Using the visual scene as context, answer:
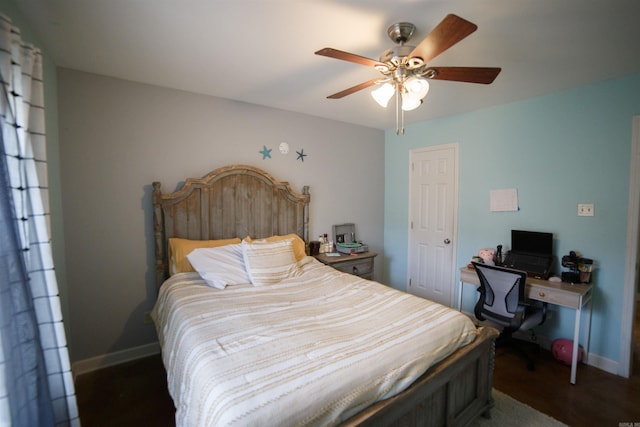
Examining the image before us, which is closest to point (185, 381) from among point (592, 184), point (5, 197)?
point (5, 197)

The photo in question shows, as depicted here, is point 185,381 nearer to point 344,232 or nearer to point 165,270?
point 165,270

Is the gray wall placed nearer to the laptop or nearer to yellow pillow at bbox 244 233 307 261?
yellow pillow at bbox 244 233 307 261

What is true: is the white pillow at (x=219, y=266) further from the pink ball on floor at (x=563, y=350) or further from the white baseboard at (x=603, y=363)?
the white baseboard at (x=603, y=363)

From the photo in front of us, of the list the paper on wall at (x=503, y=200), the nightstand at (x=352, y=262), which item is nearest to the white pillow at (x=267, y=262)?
the nightstand at (x=352, y=262)

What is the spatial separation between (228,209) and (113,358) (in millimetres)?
1604

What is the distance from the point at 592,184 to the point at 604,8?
1.60m

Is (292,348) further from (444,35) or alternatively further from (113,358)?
(113,358)

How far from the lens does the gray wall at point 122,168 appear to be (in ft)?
7.23

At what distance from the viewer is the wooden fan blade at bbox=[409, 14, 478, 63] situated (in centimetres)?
113

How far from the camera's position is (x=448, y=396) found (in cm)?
148

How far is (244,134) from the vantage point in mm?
2928

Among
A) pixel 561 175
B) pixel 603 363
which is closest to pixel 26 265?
pixel 561 175

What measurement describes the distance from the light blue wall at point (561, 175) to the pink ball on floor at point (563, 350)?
154 millimetres

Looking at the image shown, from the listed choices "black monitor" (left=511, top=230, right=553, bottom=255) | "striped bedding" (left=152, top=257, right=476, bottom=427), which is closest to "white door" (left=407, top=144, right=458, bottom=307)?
"black monitor" (left=511, top=230, right=553, bottom=255)
